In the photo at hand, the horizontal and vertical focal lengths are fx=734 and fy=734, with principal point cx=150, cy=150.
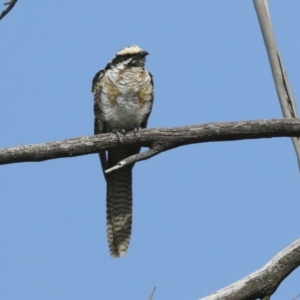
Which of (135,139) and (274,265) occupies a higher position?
(135,139)

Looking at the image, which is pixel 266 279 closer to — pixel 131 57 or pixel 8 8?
pixel 8 8

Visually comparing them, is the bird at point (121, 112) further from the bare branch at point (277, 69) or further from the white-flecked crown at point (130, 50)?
the bare branch at point (277, 69)

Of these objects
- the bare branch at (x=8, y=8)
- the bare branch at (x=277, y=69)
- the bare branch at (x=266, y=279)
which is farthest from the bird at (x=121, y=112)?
the bare branch at (x=266, y=279)

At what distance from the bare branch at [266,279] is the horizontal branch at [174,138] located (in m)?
0.96

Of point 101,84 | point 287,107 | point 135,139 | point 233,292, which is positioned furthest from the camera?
point 101,84

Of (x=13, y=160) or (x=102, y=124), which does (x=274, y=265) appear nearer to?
(x=13, y=160)

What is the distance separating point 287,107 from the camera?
4.72 m

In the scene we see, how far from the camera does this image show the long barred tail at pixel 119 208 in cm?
732

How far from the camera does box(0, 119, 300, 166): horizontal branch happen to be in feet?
16.5

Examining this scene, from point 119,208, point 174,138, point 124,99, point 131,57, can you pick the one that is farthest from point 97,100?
point 174,138

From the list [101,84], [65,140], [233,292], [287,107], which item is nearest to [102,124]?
[101,84]

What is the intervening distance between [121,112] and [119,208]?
43.0 inches

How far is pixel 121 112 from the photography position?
697 centimetres

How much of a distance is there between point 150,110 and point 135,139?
1.59m
